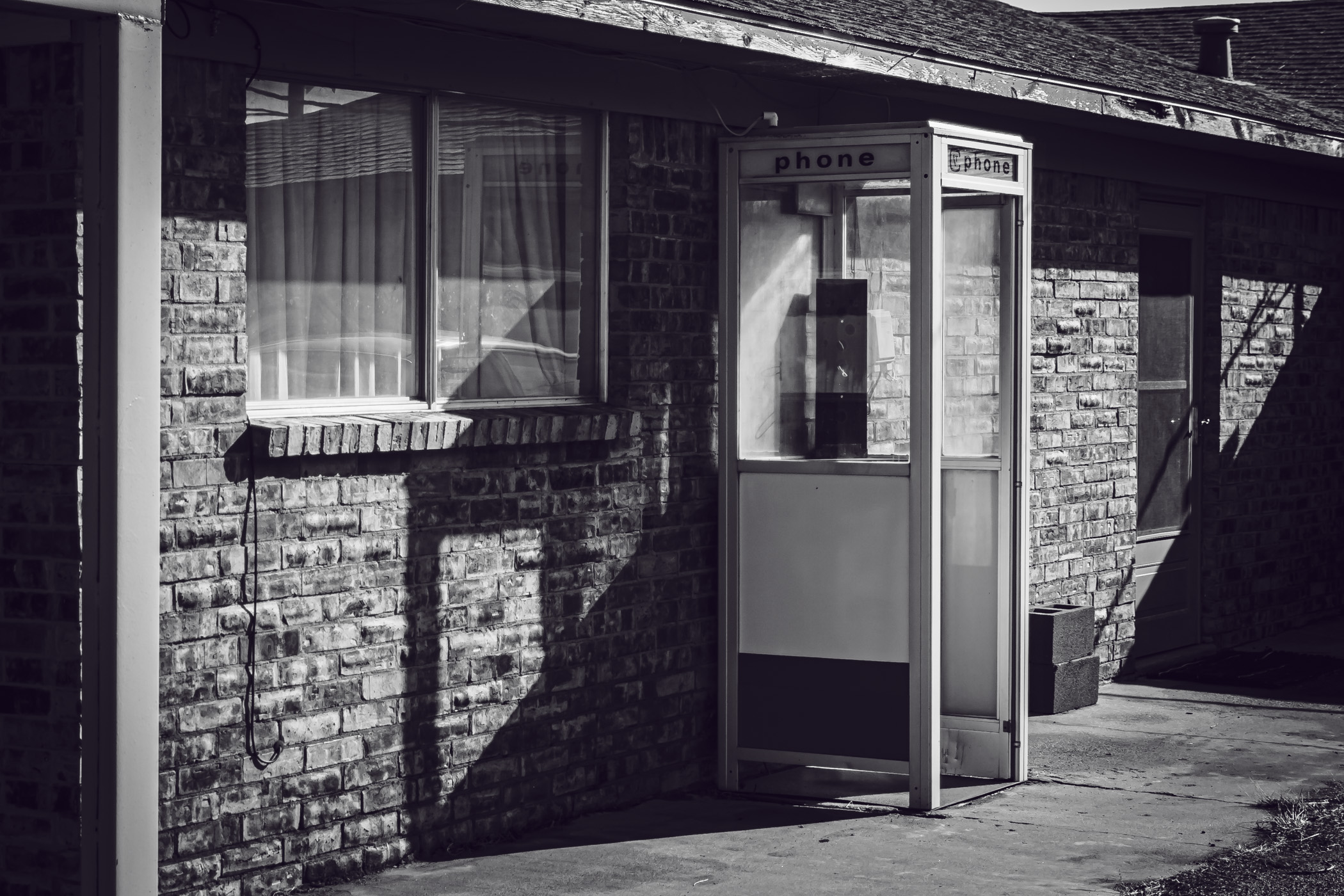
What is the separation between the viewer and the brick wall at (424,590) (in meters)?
5.69

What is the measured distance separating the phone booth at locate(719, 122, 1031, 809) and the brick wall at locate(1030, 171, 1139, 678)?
72.4 inches

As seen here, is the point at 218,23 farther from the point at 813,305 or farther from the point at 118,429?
the point at 813,305

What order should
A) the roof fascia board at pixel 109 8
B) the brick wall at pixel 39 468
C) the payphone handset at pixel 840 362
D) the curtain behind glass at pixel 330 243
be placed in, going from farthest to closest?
1. the payphone handset at pixel 840 362
2. the curtain behind glass at pixel 330 243
3. the brick wall at pixel 39 468
4. the roof fascia board at pixel 109 8

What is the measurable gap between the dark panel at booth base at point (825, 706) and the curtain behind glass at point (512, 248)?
146 centimetres

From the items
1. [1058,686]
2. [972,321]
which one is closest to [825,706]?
[972,321]

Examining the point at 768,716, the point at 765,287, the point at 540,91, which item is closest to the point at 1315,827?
the point at 768,716

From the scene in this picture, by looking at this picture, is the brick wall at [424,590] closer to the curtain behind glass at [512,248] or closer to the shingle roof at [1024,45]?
the curtain behind glass at [512,248]

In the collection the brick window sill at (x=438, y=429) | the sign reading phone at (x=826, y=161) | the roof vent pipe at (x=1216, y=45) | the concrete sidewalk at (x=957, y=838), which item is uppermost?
the roof vent pipe at (x=1216, y=45)

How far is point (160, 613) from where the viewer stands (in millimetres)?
5566

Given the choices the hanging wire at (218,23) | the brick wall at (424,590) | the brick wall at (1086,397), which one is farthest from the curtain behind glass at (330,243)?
the brick wall at (1086,397)

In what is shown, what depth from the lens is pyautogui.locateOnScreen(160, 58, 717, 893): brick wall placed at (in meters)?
5.69

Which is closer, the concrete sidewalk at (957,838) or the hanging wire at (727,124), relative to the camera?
the concrete sidewalk at (957,838)

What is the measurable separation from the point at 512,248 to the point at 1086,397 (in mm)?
4480

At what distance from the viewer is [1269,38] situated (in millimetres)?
18844
